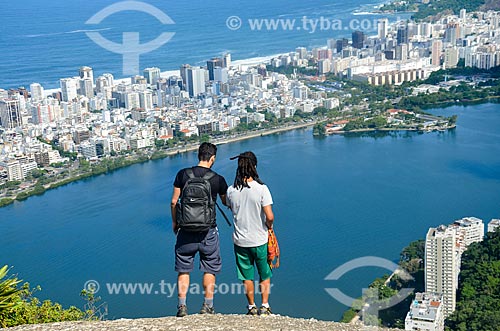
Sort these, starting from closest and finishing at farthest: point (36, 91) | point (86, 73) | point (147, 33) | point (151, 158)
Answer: point (151, 158)
point (36, 91)
point (86, 73)
point (147, 33)

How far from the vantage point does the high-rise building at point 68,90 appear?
9.77 metres

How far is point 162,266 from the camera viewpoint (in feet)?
14.8

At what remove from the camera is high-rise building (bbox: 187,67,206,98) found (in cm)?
1009

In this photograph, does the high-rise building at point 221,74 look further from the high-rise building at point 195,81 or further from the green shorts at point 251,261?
the green shorts at point 251,261

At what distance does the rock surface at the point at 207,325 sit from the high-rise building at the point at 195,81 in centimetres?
887

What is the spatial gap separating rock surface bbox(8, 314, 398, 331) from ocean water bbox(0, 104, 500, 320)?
2293mm

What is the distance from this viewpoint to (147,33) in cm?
1489

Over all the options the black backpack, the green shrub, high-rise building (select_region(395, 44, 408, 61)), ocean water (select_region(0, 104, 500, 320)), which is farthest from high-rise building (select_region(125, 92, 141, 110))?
the black backpack

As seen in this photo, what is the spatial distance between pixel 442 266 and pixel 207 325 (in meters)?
2.73

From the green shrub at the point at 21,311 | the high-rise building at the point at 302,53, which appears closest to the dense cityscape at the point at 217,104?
the high-rise building at the point at 302,53
